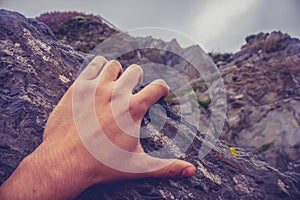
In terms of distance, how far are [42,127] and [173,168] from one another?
1.83 m

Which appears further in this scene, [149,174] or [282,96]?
[282,96]

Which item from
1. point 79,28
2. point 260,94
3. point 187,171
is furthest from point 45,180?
point 79,28

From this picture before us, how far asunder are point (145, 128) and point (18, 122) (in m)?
1.73

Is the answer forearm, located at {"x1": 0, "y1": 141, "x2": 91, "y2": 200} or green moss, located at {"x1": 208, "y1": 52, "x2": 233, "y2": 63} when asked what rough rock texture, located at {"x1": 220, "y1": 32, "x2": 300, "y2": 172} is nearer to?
green moss, located at {"x1": 208, "y1": 52, "x2": 233, "y2": 63}

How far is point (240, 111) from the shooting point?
14570 mm

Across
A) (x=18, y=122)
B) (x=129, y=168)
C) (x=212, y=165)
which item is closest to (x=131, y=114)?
(x=129, y=168)

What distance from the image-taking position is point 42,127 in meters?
4.55

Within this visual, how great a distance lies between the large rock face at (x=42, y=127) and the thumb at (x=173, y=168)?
11 centimetres

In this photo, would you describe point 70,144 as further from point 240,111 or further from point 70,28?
point 70,28

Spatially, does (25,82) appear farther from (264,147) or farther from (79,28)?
(79,28)

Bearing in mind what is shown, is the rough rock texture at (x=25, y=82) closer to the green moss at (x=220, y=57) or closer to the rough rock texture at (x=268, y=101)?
the rough rock texture at (x=268, y=101)

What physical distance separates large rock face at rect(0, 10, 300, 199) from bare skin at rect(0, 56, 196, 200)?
18cm

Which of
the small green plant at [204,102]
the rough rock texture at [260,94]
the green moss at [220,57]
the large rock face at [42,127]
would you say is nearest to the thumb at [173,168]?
the large rock face at [42,127]

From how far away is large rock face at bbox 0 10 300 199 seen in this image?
4.43 m
